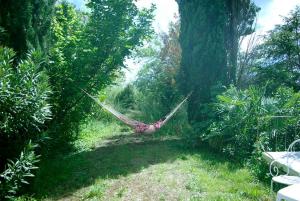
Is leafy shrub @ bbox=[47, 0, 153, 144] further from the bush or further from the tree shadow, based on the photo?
the bush

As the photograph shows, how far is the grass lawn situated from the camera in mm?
3250

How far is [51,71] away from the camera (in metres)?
4.63

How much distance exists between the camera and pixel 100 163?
14.8ft

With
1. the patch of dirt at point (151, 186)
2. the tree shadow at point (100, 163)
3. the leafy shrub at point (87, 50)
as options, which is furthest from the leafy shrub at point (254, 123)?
the leafy shrub at point (87, 50)

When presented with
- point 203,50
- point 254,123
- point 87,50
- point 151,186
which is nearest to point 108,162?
point 151,186

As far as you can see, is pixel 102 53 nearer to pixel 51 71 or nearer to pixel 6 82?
pixel 51 71

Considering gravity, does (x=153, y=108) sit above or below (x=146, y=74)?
below

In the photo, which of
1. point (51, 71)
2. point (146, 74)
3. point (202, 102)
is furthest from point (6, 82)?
point (146, 74)

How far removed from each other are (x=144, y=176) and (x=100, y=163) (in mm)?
969

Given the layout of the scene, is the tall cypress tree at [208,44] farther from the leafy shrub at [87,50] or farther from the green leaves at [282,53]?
the green leaves at [282,53]

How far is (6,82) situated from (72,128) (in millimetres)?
2925

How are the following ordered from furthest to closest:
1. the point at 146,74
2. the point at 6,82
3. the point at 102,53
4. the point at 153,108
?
1. the point at 146,74
2. the point at 153,108
3. the point at 102,53
4. the point at 6,82

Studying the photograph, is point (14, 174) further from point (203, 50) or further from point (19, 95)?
point (203, 50)

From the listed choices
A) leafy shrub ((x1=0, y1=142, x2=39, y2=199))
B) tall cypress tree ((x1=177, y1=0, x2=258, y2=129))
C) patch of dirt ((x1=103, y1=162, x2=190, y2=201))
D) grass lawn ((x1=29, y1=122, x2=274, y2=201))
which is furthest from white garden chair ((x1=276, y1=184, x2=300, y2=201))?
tall cypress tree ((x1=177, y1=0, x2=258, y2=129))
